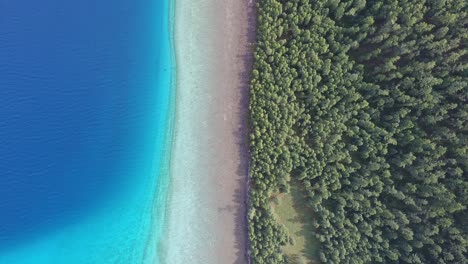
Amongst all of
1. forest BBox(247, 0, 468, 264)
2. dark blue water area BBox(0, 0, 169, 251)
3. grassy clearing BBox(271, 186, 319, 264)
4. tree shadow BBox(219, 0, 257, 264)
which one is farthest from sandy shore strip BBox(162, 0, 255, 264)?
grassy clearing BBox(271, 186, 319, 264)

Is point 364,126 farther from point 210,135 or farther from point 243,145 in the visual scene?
point 210,135

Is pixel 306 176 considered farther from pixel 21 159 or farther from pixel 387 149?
pixel 21 159

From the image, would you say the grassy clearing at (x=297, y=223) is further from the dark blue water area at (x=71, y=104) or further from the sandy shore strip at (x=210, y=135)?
the dark blue water area at (x=71, y=104)

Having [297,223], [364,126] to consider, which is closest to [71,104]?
[297,223]

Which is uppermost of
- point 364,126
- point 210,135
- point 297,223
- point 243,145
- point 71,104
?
point 71,104

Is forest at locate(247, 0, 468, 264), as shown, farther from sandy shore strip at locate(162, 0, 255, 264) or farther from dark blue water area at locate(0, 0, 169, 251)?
dark blue water area at locate(0, 0, 169, 251)

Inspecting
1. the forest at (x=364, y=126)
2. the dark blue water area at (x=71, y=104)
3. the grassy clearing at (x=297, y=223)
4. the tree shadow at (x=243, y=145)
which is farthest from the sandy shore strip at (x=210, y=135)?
the grassy clearing at (x=297, y=223)
